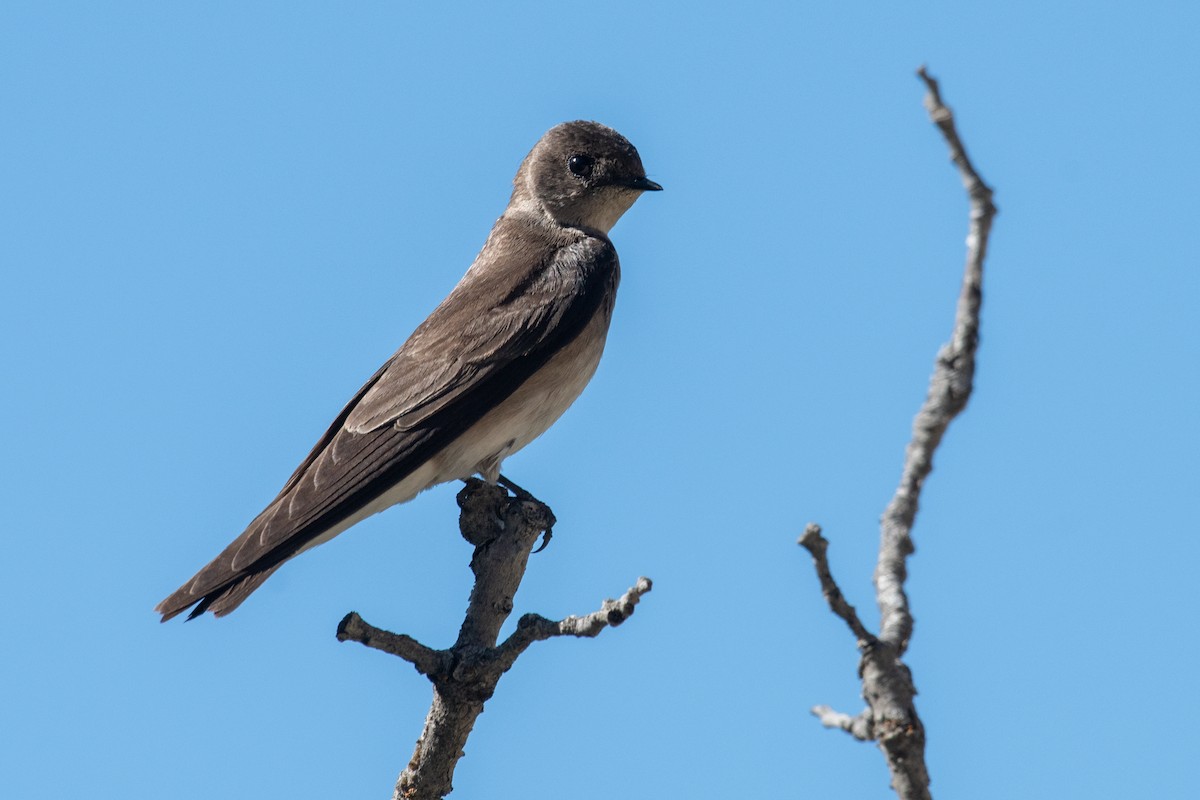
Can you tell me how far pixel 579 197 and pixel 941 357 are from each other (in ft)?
20.3

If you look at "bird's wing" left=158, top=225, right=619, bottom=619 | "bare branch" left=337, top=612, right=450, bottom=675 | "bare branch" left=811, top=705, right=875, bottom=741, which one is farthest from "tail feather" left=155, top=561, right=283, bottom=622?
"bare branch" left=811, top=705, right=875, bottom=741

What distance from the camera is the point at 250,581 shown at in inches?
247

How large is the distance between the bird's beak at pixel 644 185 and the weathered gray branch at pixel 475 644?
3.18 metres

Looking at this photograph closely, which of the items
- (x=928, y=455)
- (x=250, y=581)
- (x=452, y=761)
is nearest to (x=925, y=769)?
→ (x=928, y=455)

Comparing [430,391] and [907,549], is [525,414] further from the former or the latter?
[907,549]

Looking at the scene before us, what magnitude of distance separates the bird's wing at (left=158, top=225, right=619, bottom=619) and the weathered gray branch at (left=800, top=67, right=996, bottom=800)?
3.53 metres

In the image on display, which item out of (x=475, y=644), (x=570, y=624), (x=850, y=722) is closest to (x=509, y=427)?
(x=475, y=644)

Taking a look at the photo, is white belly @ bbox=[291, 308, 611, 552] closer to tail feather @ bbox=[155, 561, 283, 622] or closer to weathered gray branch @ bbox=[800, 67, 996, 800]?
tail feather @ bbox=[155, 561, 283, 622]

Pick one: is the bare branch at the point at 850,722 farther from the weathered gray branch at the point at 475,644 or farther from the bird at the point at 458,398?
the bird at the point at 458,398

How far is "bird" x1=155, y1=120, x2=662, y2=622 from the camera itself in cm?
652

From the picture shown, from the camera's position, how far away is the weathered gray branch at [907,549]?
2848 millimetres

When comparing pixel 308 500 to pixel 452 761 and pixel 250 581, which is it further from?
pixel 452 761

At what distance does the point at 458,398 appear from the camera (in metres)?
7.36

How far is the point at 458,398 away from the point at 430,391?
0.15 m
